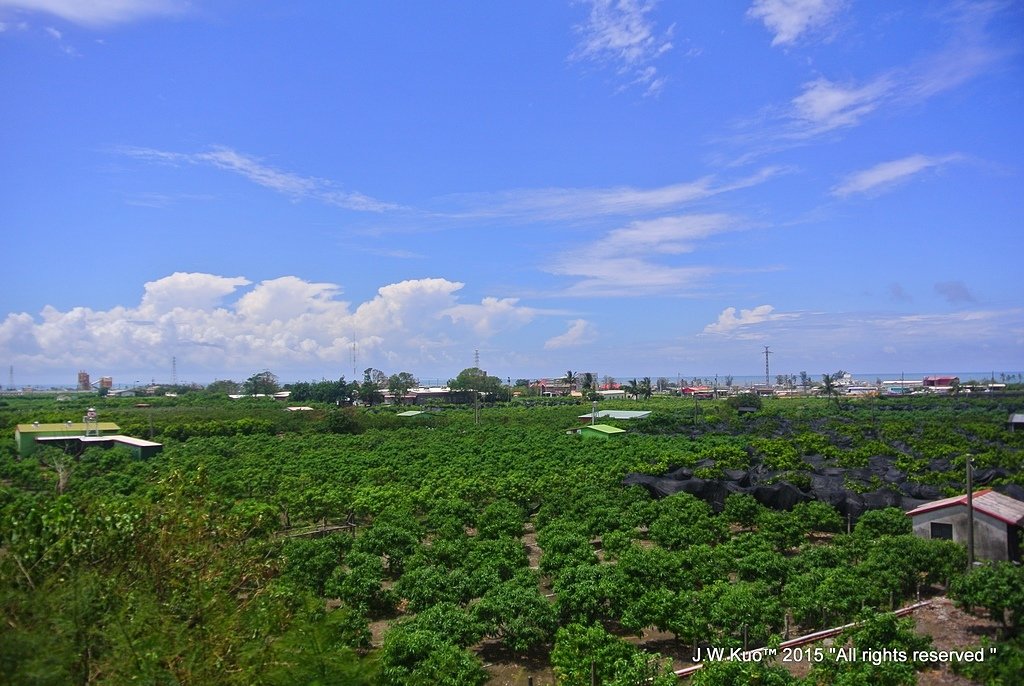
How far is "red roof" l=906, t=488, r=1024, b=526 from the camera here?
16391mm

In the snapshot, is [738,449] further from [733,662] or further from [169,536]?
[169,536]

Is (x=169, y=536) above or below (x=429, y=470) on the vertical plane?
above

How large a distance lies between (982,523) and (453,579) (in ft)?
43.3

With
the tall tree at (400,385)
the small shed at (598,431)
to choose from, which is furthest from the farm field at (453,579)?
the tall tree at (400,385)

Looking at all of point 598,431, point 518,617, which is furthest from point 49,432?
point 518,617

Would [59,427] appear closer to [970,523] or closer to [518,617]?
[518,617]

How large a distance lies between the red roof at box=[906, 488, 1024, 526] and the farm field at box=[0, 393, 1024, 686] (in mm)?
1196

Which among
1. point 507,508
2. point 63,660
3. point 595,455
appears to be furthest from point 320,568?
point 595,455

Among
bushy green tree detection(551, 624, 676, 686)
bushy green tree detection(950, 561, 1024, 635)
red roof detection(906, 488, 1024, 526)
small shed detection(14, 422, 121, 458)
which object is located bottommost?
bushy green tree detection(551, 624, 676, 686)

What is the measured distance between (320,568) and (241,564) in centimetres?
503

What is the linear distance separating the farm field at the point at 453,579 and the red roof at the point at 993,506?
1.20 meters

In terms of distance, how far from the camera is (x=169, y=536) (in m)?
9.78

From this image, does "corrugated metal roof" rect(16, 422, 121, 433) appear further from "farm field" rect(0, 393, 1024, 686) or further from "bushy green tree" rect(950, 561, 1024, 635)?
"bushy green tree" rect(950, 561, 1024, 635)

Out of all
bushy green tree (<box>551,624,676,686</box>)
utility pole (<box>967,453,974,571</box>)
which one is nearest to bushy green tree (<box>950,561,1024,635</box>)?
utility pole (<box>967,453,974,571</box>)
